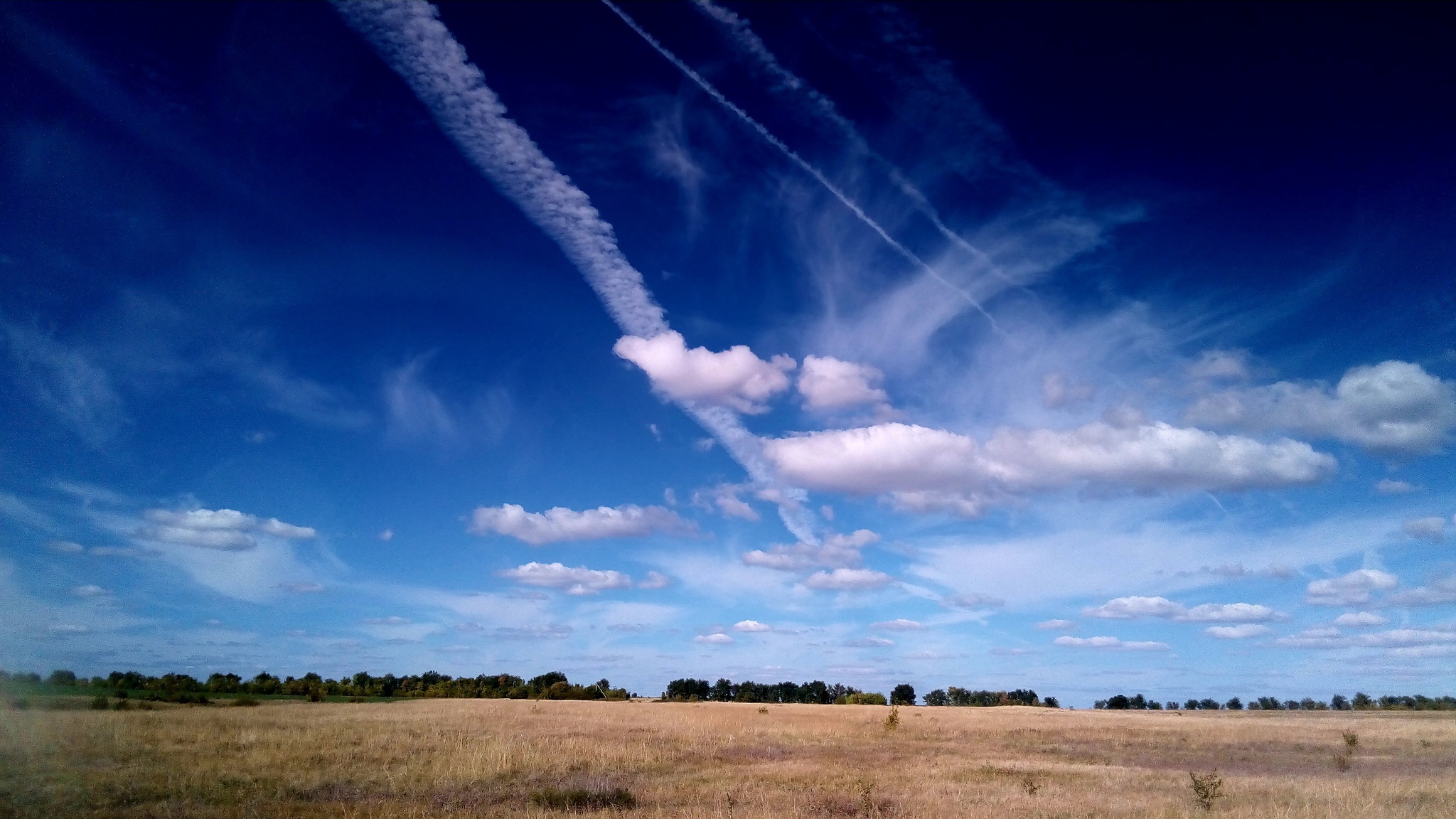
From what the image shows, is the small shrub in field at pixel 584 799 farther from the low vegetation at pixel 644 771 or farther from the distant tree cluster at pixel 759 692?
the distant tree cluster at pixel 759 692

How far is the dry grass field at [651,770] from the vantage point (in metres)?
17.5

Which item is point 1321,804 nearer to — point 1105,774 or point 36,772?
point 1105,774

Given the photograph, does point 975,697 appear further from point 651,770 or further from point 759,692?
point 651,770

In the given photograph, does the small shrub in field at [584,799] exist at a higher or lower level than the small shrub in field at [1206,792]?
lower

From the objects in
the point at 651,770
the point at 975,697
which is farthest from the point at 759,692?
the point at 651,770

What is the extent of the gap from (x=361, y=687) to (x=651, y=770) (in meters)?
106

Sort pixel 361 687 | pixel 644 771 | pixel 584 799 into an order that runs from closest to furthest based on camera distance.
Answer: pixel 584 799, pixel 644 771, pixel 361 687

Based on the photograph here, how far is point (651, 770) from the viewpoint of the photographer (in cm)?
2584

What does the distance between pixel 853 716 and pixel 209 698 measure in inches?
2168

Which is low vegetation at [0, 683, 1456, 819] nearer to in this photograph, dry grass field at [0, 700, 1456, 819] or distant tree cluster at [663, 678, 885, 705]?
dry grass field at [0, 700, 1456, 819]

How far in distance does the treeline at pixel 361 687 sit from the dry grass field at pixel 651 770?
24527 mm

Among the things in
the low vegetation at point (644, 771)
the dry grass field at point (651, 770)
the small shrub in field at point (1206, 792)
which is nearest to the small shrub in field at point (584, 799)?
the low vegetation at point (644, 771)

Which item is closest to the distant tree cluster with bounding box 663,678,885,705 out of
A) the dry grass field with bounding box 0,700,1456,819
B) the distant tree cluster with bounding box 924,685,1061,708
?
the distant tree cluster with bounding box 924,685,1061,708

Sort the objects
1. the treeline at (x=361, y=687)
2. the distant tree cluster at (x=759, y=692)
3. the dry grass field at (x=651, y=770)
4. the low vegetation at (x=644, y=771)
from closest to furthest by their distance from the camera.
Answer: the low vegetation at (x=644, y=771) → the dry grass field at (x=651, y=770) → the treeline at (x=361, y=687) → the distant tree cluster at (x=759, y=692)
